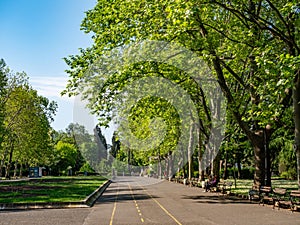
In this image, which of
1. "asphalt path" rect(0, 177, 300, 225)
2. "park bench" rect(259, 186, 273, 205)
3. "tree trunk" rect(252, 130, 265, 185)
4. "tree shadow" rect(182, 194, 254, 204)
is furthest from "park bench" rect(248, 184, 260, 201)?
"asphalt path" rect(0, 177, 300, 225)

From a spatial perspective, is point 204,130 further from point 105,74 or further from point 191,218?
point 191,218

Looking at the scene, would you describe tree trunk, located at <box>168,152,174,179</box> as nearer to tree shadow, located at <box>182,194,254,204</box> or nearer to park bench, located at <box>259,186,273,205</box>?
tree shadow, located at <box>182,194,254,204</box>

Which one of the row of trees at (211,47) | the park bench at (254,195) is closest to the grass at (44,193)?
the row of trees at (211,47)

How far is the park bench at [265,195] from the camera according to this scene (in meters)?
21.0

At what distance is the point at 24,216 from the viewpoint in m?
17.6

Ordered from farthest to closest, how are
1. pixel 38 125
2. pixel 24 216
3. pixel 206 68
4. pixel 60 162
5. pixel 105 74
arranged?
pixel 60 162 < pixel 38 125 < pixel 206 68 < pixel 105 74 < pixel 24 216

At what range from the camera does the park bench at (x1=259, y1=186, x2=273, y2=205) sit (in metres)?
21.0

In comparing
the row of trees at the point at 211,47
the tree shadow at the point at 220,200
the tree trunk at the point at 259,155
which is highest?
the row of trees at the point at 211,47

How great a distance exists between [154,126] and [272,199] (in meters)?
29.2

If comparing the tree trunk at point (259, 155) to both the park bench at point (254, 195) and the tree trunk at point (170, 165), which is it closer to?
the park bench at point (254, 195)

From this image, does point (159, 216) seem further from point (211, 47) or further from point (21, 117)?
point (21, 117)

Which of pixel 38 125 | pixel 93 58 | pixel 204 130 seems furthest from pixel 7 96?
pixel 93 58

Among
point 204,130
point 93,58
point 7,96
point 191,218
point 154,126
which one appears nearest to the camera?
point 191,218

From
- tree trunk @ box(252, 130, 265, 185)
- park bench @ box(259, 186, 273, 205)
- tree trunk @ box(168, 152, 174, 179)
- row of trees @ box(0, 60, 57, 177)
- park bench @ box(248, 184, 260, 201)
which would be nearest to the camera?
park bench @ box(259, 186, 273, 205)
